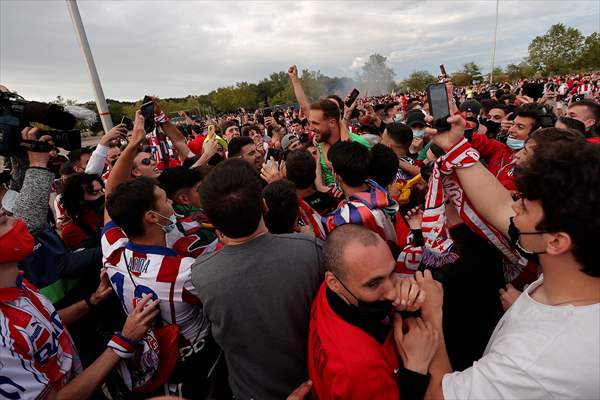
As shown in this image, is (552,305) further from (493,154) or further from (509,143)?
(509,143)

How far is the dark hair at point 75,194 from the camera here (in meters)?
3.25

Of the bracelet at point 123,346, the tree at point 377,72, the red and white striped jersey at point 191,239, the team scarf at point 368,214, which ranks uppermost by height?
the tree at point 377,72

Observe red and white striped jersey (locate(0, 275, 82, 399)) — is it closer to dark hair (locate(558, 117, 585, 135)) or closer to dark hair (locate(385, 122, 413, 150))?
dark hair (locate(385, 122, 413, 150))

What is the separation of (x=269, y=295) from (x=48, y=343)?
1.22 metres

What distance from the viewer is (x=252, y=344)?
174 centimetres

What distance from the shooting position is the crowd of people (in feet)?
4.07

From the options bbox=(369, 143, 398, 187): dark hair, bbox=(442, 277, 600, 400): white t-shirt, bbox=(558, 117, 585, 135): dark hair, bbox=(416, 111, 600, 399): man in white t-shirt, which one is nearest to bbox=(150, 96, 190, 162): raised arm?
bbox=(369, 143, 398, 187): dark hair

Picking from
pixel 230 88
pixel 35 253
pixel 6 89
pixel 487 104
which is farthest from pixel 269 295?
pixel 230 88

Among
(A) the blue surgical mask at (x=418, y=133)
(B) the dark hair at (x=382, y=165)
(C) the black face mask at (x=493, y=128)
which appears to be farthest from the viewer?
(C) the black face mask at (x=493, y=128)

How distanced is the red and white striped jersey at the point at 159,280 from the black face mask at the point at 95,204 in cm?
139

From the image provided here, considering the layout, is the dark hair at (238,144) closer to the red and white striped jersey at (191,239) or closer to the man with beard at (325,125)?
the man with beard at (325,125)

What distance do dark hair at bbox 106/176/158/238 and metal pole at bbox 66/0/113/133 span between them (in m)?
6.09

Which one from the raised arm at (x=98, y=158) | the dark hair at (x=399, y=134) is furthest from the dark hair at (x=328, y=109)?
the raised arm at (x=98, y=158)

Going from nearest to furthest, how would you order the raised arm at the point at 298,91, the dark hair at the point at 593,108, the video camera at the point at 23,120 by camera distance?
the video camera at the point at 23,120
the dark hair at the point at 593,108
the raised arm at the point at 298,91
